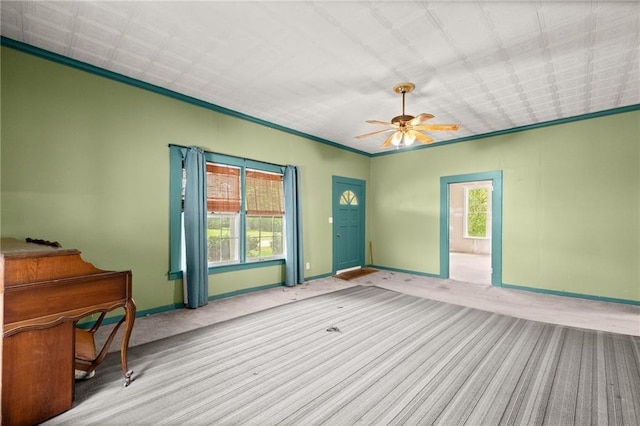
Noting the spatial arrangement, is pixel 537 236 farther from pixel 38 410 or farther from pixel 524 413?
pixel 38 410

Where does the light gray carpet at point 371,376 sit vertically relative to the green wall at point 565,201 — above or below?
below

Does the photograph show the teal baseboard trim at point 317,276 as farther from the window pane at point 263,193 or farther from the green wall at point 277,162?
the window pane at point 263,193

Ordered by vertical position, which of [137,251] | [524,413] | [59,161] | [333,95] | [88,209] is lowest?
[524,413]

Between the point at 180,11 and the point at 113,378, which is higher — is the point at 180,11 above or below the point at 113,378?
above

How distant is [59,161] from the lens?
10.1 feet

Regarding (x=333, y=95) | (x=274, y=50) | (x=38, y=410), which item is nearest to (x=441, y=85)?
(x=333, y=95)

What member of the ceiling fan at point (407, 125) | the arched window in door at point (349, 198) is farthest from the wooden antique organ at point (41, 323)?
the arched window in door at point (349, 198)

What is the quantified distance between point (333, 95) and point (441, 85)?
1367mm

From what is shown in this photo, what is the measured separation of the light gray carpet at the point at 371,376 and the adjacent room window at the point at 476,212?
8.22m

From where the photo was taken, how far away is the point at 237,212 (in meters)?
4.65

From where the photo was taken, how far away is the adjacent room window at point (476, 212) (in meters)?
10.8

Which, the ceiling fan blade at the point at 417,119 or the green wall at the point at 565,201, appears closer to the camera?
the ceiling fan blade at the point at 417,119

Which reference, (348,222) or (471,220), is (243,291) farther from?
(471,220)

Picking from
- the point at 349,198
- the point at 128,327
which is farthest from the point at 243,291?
the point at 349,198
